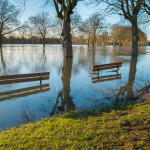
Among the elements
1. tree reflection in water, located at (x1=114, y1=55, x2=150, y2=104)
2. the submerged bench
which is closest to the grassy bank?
tree reflection in water, located at (x1=114, y1=55, x2=150, y2=104)

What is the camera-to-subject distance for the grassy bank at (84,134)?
2.48 meters

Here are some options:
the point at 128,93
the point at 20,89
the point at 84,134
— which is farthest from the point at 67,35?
the point at 84,134

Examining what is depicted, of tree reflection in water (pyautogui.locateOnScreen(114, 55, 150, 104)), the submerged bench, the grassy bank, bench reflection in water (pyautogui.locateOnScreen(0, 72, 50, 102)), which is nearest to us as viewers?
the grassy bank

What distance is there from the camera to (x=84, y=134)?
282 cm

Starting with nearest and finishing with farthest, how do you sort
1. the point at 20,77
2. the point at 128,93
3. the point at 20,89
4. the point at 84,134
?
the point at 84,134, the point at 128,93, the point at 20,89, the point at 20,77

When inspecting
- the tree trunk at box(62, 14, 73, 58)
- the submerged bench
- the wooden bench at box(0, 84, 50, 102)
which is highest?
the tree trunk at box(62, 14, 73, 58)

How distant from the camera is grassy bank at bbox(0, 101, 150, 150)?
2477mm

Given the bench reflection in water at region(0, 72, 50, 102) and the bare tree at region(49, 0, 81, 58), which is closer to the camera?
the bench reflection in water at region(0, 72, 50, 102)

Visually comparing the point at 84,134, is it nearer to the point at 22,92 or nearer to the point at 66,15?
the point at 22,92

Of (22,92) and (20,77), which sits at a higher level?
(20,77)

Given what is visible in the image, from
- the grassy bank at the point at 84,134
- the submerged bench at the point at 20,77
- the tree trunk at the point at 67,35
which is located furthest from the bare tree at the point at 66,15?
the grassy bank at the point at 84,134

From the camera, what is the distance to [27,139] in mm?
2721

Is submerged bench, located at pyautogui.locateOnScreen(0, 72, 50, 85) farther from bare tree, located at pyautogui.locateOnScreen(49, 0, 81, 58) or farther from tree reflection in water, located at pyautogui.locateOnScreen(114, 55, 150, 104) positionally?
bare tree, located at pyautogui.locateOnScreen(49, 0, 81, 58)

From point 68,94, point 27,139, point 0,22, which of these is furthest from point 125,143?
point 0,22
